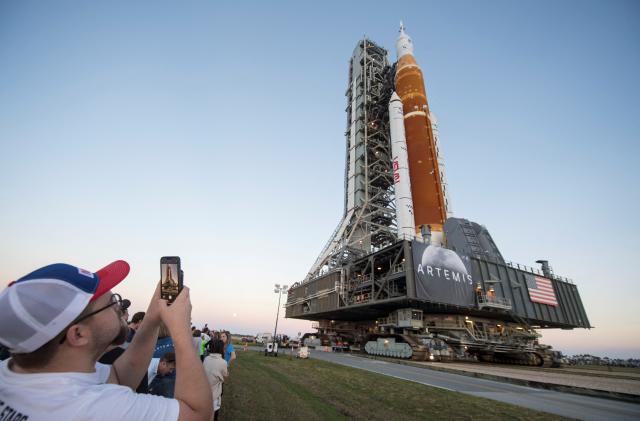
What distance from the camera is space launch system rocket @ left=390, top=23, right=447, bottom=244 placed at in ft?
110

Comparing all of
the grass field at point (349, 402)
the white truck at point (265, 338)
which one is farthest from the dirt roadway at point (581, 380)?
the white truck at point (265, 338)

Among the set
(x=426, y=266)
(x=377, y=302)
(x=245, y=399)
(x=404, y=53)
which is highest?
(x=404, y=53)

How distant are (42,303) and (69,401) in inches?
17.4

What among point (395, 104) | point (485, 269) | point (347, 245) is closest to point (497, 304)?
point (485, 269)

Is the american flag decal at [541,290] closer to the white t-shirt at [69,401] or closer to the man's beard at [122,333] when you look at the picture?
the man's beard at [122,333]

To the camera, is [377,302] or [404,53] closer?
[377,302]

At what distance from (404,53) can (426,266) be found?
30.5 meters

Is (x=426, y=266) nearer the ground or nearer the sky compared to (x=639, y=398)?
nearer the sky

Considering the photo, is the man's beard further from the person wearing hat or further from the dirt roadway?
the dirt roadway

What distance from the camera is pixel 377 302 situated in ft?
93.5

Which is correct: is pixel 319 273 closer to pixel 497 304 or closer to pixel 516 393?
pixel 497 304

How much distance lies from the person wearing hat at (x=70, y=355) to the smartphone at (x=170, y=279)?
21 cm

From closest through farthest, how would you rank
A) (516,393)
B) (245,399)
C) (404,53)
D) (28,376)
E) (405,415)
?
1. (28,376)
2. (405,415)
3. (245,399)
4. (516,393)
5. (404,53)

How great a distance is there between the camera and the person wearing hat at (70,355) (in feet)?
3.95
